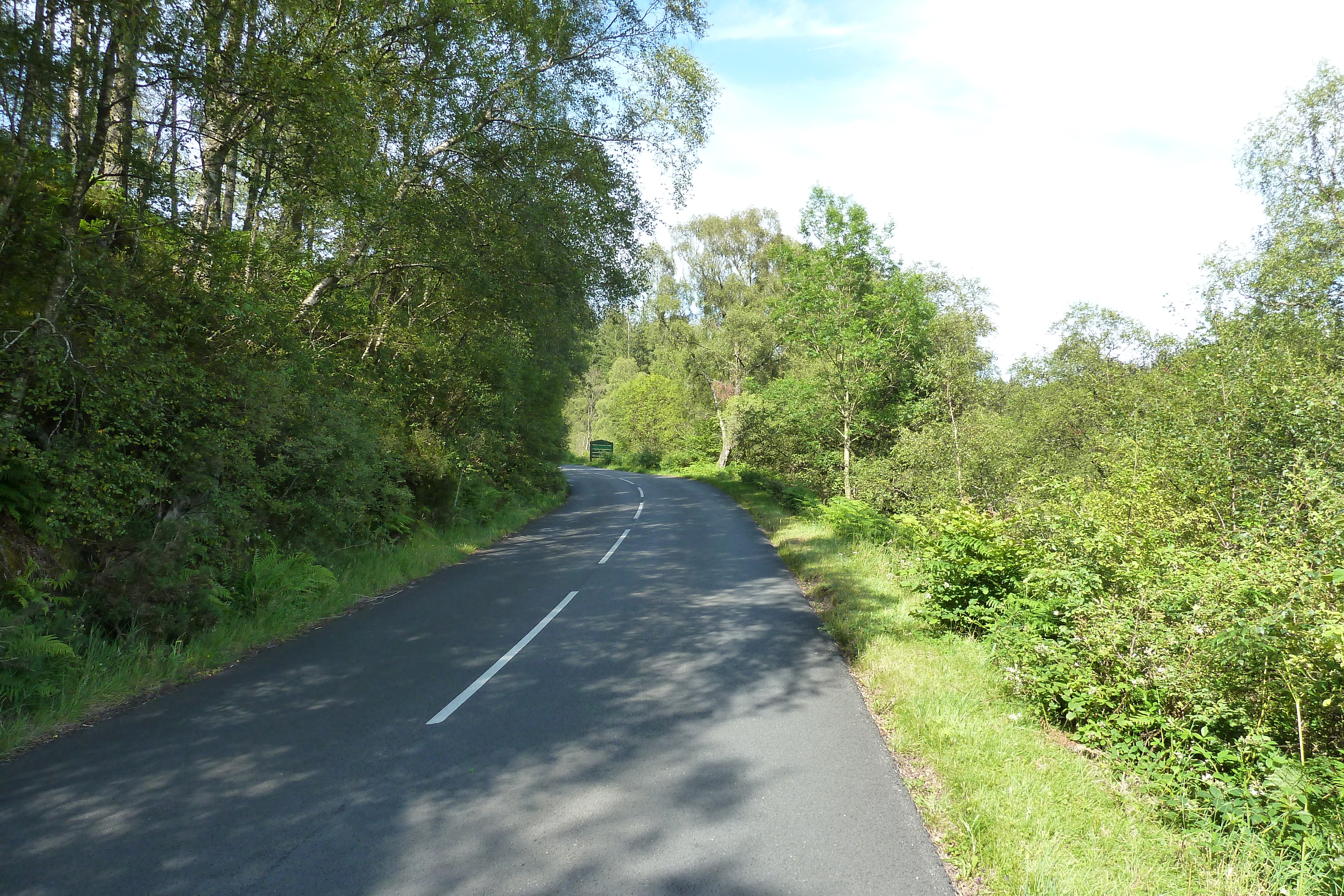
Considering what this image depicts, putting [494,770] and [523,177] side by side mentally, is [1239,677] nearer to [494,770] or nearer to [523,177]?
→ [494,770]

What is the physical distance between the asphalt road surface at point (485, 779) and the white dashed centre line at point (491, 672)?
0.06 metres

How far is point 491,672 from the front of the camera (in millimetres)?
6746

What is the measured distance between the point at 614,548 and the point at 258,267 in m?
8.64

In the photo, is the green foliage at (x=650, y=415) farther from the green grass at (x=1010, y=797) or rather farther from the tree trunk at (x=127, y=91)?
the green grass at (x=1010, y=797)

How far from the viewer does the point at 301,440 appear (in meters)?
9.32

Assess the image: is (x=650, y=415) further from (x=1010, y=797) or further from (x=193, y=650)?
(x=1010, y=797)

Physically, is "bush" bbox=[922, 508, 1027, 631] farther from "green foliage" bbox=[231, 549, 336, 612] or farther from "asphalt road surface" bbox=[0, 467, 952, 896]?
"green foliage" bbox=[231, 549, 336, 612]

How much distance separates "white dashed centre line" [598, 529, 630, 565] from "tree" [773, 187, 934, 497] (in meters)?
9.76

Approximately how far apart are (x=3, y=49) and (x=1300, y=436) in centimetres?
1272

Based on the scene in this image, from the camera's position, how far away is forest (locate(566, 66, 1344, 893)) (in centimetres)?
427

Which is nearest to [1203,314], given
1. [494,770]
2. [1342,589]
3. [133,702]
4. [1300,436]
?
[1300,436]

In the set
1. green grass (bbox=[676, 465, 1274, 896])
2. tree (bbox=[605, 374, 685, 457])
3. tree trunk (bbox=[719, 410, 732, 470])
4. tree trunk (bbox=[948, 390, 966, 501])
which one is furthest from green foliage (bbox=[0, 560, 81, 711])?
tree (bbox=[605, 374, 685, 457])

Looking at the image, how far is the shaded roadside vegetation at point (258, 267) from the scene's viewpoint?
6.12m

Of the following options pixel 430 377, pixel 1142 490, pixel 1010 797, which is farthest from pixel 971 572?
pixel 430 377
